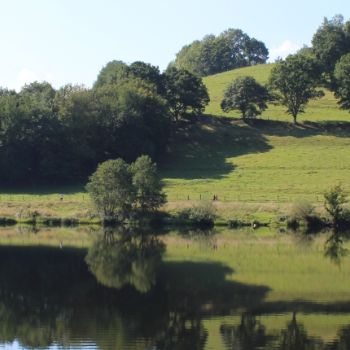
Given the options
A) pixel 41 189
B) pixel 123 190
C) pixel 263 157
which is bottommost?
pixel 41 189

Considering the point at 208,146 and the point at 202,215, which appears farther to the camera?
the point at 208,146

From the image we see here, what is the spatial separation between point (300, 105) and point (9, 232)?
75.6 metres

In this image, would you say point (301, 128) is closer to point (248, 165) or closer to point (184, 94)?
point (184, 94)

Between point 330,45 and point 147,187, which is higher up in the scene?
point 330,45

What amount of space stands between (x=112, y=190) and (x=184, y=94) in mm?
47606

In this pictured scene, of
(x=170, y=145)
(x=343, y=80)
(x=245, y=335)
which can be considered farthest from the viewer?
(x=343, y=80)

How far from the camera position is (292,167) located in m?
112

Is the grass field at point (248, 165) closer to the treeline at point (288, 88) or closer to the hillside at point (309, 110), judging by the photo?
the hillside at point (309, 110)

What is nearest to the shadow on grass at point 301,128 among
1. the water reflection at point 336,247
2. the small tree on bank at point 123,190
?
the small tree on bank at point 123,190

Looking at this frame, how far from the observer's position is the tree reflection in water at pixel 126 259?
173ft

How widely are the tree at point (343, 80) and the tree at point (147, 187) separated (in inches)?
2218

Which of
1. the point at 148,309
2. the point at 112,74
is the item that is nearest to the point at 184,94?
the point at 112,74

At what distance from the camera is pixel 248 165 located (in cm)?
11462

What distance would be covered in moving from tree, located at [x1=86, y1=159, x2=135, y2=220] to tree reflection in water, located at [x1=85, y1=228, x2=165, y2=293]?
29.0ft
